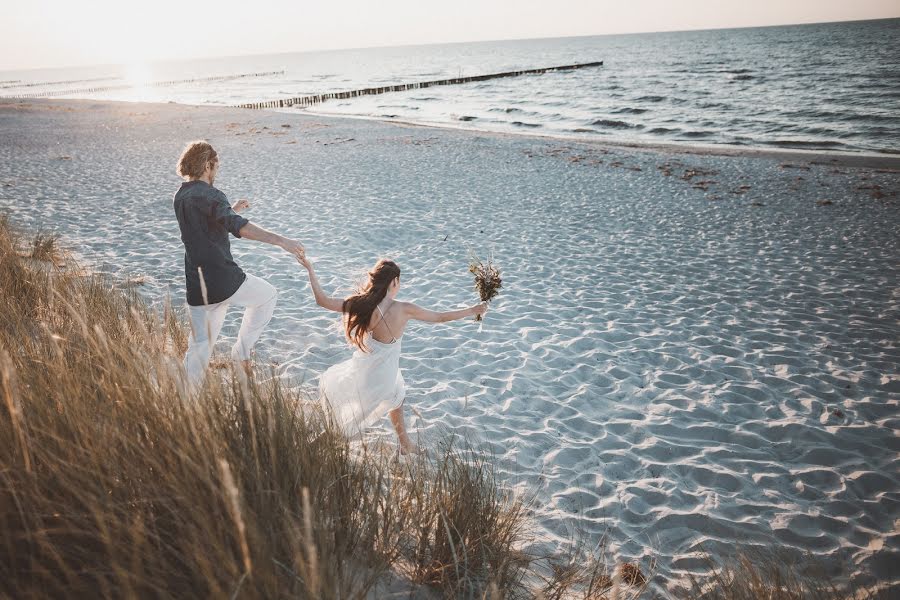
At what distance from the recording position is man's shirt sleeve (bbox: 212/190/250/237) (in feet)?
12.7

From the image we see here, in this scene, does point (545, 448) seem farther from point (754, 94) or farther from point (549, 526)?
point (754, 94)

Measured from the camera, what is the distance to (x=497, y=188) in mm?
13703

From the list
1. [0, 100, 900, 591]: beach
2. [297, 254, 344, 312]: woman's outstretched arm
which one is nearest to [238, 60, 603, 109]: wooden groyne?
[0, 100, 900, 591]: beach

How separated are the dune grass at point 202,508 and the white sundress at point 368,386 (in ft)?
3.02

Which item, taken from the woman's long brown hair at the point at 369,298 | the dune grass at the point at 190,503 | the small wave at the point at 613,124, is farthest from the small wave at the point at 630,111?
the dune grass at the point at 190,503

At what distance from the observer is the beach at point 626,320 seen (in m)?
3.89

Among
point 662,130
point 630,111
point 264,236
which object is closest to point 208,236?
point 264,236

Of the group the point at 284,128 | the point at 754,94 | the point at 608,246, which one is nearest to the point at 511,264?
the point at 608,246

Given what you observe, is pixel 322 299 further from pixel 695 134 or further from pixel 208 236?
pixel 695 134

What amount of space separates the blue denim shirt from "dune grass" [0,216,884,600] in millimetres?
1148

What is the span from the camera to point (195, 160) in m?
3.92

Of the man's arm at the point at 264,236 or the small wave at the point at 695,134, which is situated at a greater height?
the small wave at the point at 695,134

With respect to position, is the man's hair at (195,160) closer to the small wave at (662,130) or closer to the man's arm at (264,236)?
the man's arm at (264,236)

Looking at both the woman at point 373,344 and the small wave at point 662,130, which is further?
the small wave at point 662,130
